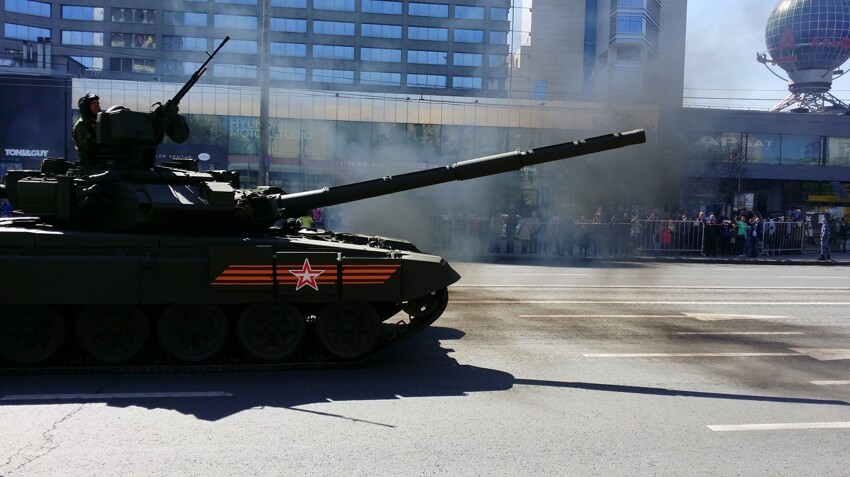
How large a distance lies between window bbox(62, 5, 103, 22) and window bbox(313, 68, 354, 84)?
129 ft

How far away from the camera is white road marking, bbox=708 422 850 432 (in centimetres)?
616

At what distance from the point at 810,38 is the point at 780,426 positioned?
56.1m

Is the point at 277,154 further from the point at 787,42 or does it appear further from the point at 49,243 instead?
the point at 787,42

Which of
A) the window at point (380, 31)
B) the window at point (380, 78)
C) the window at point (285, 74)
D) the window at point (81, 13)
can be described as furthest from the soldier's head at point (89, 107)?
the window at point (81, 13)

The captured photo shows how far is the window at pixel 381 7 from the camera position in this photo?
3255 cm

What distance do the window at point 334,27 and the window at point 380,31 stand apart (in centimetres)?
191

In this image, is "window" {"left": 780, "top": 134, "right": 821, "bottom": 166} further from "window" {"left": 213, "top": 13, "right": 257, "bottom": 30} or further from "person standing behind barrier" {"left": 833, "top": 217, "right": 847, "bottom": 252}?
"window" {"left": 213, "top": 13, "right": 257, "bottom": 30}

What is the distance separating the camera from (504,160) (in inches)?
339

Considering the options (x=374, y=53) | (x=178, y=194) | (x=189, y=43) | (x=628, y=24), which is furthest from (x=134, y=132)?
(x=628, y=24)

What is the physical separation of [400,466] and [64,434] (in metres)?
2.61

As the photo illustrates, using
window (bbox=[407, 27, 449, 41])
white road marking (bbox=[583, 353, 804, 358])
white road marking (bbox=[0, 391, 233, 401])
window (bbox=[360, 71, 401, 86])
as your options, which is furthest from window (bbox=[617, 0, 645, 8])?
white road marking (bbox=[0, 391, 233, 401])

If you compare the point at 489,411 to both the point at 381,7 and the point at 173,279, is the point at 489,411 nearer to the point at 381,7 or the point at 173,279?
the point at 173,279

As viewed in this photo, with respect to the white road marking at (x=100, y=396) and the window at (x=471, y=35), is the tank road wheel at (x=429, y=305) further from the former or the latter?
the window at (x=471, y=35)

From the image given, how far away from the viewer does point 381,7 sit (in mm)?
37500
